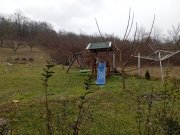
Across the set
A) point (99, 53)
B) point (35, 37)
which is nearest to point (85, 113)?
point (99, 53)

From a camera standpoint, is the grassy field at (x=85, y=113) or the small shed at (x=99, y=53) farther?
the small shed at (x=99, y=53)

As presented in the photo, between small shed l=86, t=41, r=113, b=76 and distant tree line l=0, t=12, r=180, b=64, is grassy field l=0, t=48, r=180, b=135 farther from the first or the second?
distant tree line l=0, t=12, r=180, b=64

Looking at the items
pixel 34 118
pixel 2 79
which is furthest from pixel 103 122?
pixel 2 79

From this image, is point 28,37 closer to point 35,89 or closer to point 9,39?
point 9,39

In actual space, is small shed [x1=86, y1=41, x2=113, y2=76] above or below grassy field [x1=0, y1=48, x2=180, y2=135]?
above

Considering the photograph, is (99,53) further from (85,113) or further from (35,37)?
(35,37)

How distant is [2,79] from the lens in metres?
18.2

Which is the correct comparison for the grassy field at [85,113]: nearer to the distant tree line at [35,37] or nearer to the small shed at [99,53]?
the small shed at [99,53]

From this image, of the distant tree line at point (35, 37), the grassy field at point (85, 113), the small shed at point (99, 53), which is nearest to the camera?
the grassy field at point (85, 113)

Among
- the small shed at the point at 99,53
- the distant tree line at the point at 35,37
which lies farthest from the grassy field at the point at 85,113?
the distant tree line at the point at 35,37

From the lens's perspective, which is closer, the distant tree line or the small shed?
the small shed

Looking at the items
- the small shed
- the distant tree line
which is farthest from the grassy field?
the distant tree line

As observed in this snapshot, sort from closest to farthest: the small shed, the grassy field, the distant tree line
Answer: the grassy field
the small shed
the distant tree line

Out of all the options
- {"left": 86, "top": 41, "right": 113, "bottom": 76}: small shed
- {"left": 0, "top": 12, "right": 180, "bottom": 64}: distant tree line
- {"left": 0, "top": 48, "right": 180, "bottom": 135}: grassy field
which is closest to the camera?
{"left": 0, "top": 48, "right": 180, "bottom": 135}: grassy field
